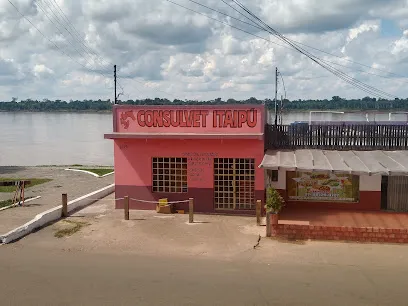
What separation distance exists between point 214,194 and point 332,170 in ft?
14.6

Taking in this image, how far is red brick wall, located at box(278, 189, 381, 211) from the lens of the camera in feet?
51.0

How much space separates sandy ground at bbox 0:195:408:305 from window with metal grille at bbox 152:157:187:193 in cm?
226

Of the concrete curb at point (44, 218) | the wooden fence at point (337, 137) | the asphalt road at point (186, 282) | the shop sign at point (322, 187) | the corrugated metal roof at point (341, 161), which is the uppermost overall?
the wooden fence at point (337, 137)

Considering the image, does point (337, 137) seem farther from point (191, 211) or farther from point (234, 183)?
point (191, 211)

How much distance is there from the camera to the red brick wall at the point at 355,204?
15539mm

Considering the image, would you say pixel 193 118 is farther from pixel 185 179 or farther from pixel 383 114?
pixel 383 114

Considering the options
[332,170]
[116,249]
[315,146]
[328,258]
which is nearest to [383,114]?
[315,146]

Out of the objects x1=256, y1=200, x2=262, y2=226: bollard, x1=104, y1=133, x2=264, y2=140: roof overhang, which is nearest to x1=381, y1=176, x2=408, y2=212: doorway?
x1=256, y1=200, x2=262, y2=226: bollard

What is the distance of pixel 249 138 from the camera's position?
50.3 feet

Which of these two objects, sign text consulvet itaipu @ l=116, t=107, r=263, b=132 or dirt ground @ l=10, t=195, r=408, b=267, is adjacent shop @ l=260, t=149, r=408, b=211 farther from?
dirt ground @ l=10, t=195, r=408, b=267

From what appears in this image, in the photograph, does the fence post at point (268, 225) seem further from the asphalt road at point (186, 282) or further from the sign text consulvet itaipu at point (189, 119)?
the sign text consulvet itaipu at point (189, 119)

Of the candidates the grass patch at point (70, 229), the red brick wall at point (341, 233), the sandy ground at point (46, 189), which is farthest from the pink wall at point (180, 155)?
the sandy ground at point (46, 189)

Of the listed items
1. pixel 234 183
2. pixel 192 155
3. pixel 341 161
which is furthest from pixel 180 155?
pixel 341 161

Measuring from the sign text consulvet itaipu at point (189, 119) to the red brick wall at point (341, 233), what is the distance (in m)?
4.13
